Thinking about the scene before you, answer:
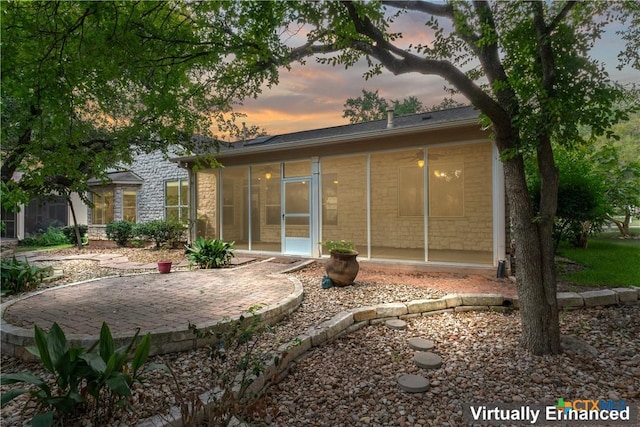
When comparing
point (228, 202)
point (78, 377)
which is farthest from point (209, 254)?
point (78, 377)

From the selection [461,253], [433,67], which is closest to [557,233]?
[461,253]

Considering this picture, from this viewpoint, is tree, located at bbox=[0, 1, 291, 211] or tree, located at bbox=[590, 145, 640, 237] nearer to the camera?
tree, located at bbox=[0, 1, 291, 211]

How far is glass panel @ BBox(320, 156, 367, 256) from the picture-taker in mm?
10922

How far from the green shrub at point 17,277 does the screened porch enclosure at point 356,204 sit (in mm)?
5215

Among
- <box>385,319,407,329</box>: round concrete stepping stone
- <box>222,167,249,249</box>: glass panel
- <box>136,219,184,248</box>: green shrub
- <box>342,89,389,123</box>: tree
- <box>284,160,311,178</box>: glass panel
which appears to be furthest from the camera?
<box>342,89,389,123</box>: tree

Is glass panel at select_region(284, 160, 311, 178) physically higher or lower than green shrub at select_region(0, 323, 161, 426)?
higher

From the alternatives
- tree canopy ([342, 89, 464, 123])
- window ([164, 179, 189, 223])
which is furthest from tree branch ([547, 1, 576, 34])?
tree canopy ([342, 89, 464, 123])

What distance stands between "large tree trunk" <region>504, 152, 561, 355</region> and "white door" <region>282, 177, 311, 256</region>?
634 centimetres

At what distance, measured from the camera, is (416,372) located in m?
3.21

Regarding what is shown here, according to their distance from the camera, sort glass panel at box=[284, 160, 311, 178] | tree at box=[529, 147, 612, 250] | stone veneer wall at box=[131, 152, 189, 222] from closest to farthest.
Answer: tree at box=[529, 147, 612, 250] → glass panel at box=[284, 160, 311, 178] → stone veneer wall at box=[131, 152, 189, 222]

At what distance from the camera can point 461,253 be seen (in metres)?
8.91

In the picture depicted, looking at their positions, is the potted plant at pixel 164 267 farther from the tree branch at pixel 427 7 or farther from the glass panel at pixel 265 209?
the tree branch at pixel 427 7

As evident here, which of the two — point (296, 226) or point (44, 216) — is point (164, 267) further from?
point (44, 216)

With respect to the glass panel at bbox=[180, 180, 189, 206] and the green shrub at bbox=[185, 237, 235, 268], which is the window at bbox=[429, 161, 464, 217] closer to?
the green shrub at bbox=[185, 237, 235, 268]
